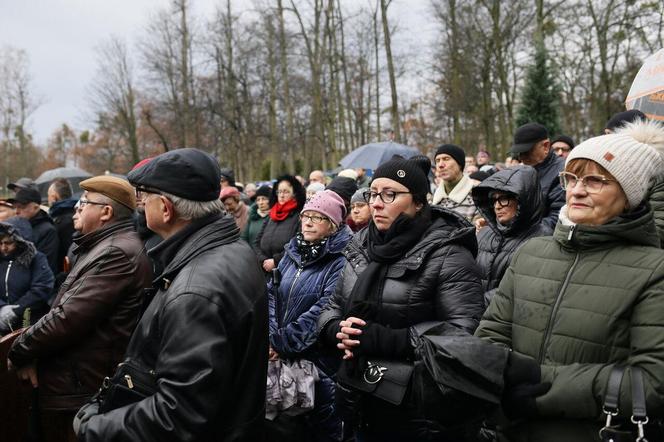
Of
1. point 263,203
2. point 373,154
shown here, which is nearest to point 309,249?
point 263,203

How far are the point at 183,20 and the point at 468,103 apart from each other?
52.9ft

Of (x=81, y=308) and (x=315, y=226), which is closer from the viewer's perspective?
(x=81, y=308)

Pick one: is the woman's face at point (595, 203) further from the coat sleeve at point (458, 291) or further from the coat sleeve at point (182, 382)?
the coat sleeve at point (182, 382)

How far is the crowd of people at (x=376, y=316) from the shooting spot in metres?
2.05

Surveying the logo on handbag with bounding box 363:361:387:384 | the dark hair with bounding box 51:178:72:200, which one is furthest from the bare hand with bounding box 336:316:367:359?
the dark hair with bounding box 51:178:72:200

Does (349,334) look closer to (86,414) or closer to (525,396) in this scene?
(525,396)

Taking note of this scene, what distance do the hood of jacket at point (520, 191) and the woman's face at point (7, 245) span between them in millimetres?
4552

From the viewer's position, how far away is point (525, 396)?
205cm

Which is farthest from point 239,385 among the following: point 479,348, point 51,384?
point 51,384

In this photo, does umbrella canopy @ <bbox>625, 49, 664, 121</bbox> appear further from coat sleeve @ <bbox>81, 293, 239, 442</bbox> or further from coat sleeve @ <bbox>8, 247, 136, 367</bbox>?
coat sleeve @ <bbox>8, 247, 136, 367</bbox>

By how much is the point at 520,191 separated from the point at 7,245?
4.90 meters

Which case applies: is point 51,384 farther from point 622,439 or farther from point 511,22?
point 511,22

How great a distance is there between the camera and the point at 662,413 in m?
1.93

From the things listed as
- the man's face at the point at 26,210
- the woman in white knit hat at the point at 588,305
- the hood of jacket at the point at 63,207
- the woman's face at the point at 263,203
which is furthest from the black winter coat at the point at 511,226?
the hood of jacket at the point at 63,207
